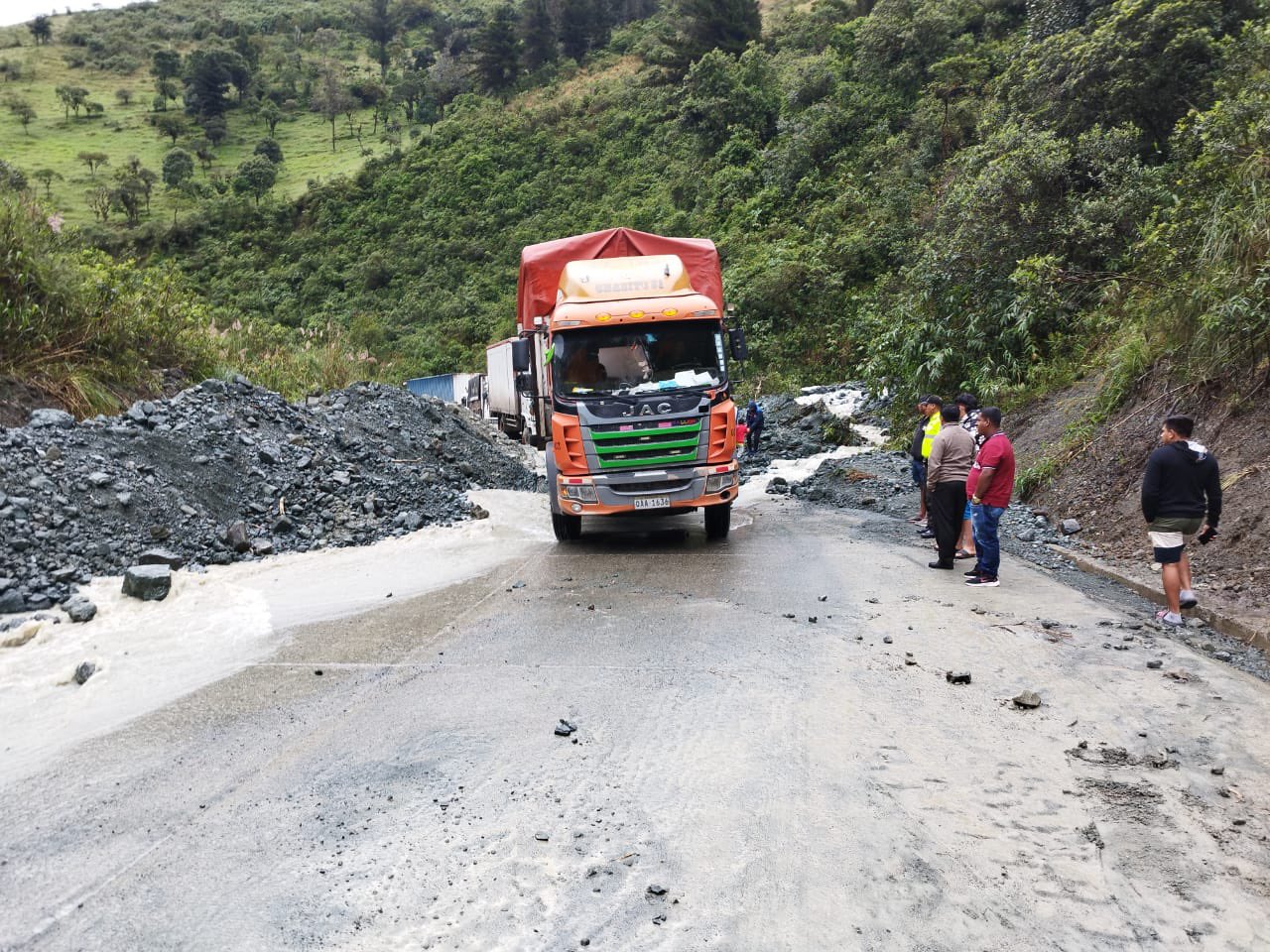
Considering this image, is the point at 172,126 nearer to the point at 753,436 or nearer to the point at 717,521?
the point at 753,436

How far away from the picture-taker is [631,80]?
54.0 m

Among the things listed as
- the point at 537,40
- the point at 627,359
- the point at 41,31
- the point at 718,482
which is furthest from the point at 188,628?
the point at 41,31

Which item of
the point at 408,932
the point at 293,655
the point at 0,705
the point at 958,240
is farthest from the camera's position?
the point at 958,240

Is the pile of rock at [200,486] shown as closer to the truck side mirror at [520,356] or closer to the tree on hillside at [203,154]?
the truck side mirror at [520,356]

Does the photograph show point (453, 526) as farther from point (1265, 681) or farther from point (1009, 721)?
point (1265, 681)

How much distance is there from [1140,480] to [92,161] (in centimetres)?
7048

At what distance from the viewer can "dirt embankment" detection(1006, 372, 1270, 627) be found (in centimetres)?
756

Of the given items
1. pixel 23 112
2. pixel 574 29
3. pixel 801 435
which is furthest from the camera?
pixel 23 112

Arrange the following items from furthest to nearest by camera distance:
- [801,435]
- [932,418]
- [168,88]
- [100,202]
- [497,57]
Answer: [168,88]
[497,57]
[100,202]
[801,435]
[932,418]

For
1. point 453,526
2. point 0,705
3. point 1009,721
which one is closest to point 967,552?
point 1009,721

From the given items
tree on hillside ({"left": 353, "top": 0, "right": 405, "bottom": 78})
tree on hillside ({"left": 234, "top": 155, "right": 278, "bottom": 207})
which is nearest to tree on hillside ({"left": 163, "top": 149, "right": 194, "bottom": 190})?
tree on hillside ({"left": 234, "top": 155, "right": 278, "bottom": 207})

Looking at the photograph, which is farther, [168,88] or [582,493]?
[168,88]

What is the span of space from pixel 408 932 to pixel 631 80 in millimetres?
57028

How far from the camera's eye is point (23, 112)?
6856 centimetres
